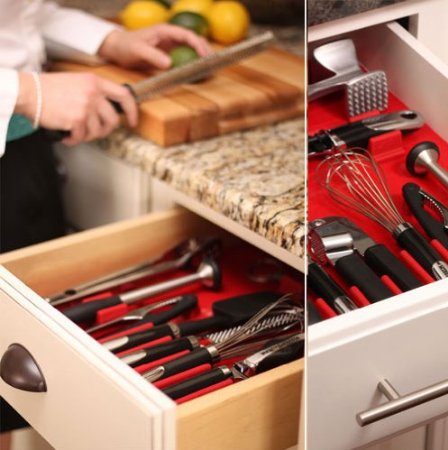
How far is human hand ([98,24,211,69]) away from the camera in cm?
138

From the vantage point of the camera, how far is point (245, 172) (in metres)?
1.18

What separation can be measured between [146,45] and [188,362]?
0.58 metres

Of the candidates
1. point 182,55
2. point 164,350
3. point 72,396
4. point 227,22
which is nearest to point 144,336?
point 164,350

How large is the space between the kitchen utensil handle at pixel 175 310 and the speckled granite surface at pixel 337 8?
1.49 ft

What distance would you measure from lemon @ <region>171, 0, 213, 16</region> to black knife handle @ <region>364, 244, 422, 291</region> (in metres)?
0.84

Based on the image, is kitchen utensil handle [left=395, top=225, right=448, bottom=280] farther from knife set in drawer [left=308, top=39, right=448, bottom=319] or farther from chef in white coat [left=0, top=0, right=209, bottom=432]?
chef in white coat [left=0, top=0, right=209, bottom=432]

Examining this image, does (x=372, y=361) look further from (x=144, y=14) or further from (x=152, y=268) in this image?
(x=144, y=14)

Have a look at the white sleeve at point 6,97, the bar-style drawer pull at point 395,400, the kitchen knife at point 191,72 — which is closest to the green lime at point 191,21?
the kitchen knife at point 191,72

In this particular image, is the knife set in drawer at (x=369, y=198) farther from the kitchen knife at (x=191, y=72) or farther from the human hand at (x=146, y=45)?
the human hand at (x=146, y=45)

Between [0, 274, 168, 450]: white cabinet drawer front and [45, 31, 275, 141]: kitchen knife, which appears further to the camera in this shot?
[45, 31, 275, 141]: kitchen knife

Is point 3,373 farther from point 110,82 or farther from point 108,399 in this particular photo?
point 110,82

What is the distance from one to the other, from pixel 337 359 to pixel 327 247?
3.3 inches

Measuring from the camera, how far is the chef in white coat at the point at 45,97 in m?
1.22

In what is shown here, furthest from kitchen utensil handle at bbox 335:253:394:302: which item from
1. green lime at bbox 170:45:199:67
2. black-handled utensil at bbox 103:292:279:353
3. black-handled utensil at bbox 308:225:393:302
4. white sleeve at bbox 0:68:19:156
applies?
green lime at bbox 170:45:199:67
